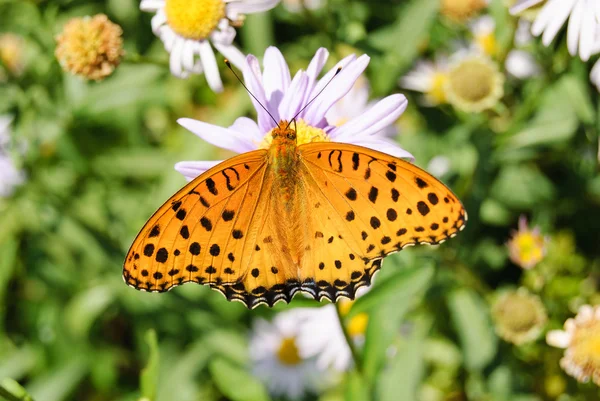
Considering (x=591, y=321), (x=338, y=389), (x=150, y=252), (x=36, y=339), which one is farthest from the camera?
(x=36, y=339)

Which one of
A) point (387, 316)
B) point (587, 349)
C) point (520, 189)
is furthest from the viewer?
point (520, 189)

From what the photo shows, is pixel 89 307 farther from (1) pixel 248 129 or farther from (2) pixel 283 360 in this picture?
(1) pixel 248 129

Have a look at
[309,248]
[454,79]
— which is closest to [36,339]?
[309,248]

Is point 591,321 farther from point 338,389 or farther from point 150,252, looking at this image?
point 150,252

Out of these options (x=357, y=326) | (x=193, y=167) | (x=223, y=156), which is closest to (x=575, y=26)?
(x=193, y=167)

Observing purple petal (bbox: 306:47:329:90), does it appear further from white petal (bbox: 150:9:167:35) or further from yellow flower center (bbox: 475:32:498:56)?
yellow flower center (bbox: 475:32:498:56)

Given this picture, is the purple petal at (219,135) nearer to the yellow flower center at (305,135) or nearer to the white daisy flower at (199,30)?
the yellow flower center at (305,135)

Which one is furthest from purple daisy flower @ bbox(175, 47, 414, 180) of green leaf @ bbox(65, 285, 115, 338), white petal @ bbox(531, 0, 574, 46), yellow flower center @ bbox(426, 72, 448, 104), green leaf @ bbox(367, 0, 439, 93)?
green leaf @ bbox(65, 285, 115, 338)
